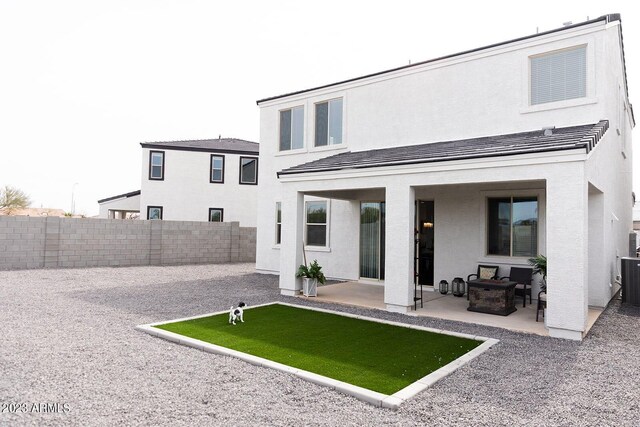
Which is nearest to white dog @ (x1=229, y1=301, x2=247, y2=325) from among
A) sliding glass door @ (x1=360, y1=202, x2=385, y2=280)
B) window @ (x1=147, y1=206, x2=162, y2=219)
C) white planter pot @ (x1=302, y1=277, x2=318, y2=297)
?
white planter pot @ (x1=302, y1=277, x2=318, y2=297)

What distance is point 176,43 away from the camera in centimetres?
1286

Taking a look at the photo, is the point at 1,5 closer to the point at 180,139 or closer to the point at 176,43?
the point at 176,43

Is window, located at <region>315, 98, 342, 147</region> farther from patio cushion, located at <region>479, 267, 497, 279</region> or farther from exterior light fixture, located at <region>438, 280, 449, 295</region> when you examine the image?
patio cushion, located at <region>479, 267, 497, 279</region>

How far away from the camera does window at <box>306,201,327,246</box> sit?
14.0 metres

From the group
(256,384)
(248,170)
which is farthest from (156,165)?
(256,384)

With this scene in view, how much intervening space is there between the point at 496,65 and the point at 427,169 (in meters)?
4.32

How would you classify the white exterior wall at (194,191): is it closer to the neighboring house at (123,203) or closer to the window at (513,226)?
the neighboring house at (123,203)

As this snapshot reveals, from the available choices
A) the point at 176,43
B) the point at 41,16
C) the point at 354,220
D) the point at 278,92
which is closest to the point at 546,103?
the point at 354,220

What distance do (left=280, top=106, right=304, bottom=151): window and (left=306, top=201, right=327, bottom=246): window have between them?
2.27 metres

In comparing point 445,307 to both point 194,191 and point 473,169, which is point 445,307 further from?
point 194,191

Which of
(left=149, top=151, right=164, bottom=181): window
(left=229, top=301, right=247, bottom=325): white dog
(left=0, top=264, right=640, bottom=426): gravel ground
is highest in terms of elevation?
(left=149, top=151, right=164, bottom=181): window

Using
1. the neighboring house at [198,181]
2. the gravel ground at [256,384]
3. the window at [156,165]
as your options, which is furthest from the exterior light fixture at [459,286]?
the window at [156,165]

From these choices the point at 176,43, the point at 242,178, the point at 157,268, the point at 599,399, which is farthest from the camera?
the point at 242,178

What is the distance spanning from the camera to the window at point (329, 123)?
44.9 feet
